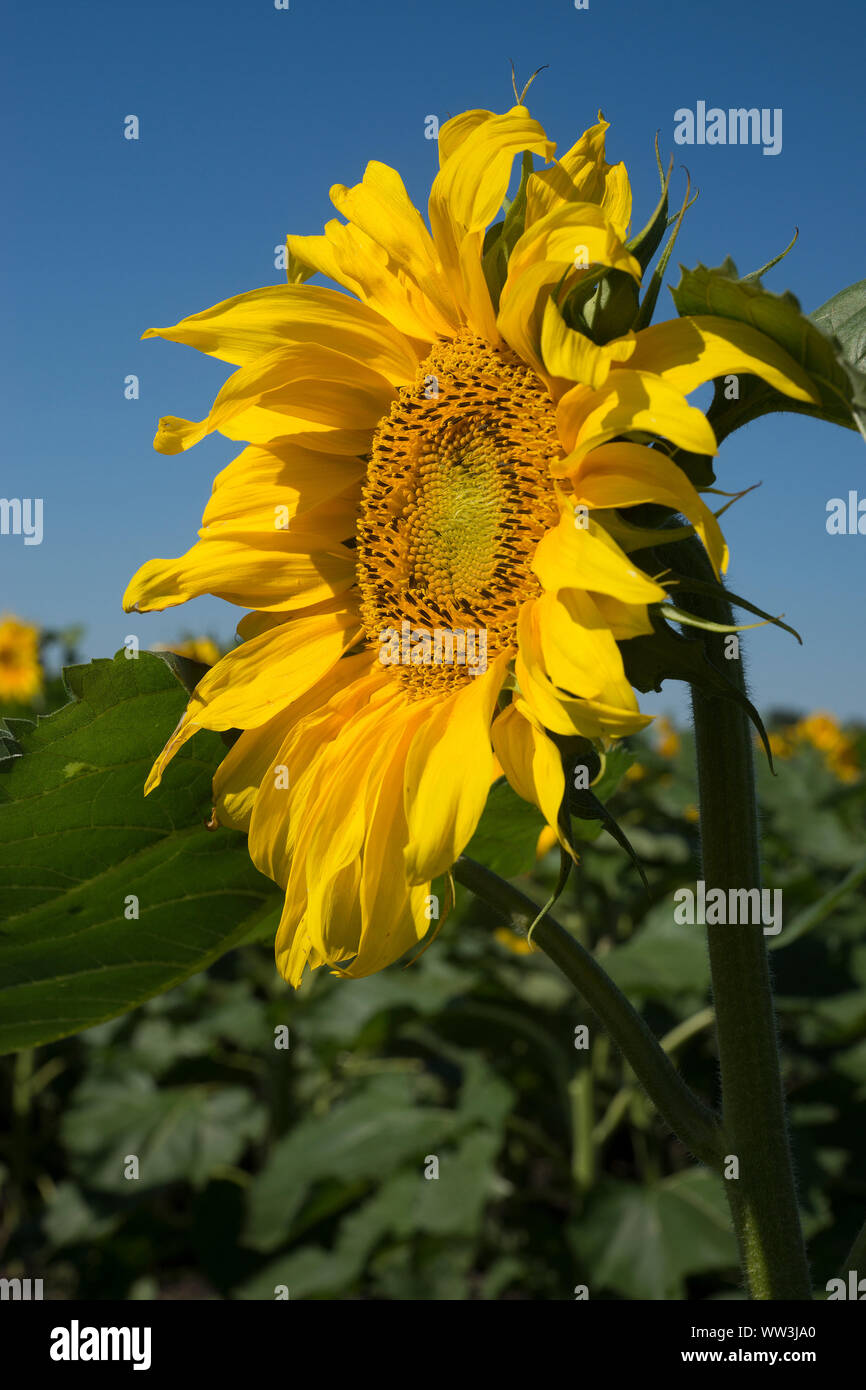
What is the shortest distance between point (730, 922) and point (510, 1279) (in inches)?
148

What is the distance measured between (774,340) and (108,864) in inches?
33.2

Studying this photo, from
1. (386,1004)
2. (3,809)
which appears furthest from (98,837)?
(386,1004)

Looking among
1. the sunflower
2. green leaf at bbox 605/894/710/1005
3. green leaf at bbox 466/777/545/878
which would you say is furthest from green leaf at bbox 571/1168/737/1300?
the sunflower

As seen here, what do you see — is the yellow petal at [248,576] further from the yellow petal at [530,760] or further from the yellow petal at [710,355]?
the yellow petal at [710,355]

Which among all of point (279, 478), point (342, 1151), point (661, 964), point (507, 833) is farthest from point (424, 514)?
point (342, 1151)

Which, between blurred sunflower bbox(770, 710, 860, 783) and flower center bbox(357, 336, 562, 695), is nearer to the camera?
flower center bbox(357, 336, 562, 695)

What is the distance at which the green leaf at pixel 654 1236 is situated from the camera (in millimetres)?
3225

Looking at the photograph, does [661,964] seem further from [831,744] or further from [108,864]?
[831,744]

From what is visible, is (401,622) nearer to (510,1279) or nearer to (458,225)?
(458,225)

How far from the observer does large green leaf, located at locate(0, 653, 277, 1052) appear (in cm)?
113

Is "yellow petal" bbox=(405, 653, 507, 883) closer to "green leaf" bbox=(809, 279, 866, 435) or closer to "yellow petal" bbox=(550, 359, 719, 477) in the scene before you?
"yellow petal" bbox=(550, 359, 719, 477)

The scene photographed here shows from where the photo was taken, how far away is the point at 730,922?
96 centimetres

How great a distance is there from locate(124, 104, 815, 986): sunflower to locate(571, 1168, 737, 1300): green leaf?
2.64m
